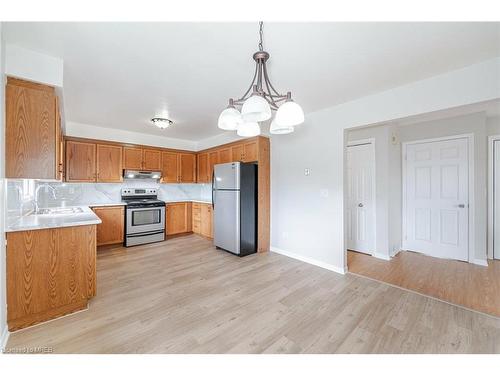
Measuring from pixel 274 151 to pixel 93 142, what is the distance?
3.44 m

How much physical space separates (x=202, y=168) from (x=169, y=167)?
0.77 metres

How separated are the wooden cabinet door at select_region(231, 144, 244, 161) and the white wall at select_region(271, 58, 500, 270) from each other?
0.61 m

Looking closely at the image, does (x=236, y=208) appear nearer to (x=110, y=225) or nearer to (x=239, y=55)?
(x=239, y=55)

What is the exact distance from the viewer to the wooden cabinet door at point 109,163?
4031mm

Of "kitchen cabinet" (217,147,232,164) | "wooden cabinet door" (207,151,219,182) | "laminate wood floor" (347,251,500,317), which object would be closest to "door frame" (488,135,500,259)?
"laminate wood floor" (347,251,500,317)

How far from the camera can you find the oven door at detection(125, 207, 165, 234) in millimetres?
4109

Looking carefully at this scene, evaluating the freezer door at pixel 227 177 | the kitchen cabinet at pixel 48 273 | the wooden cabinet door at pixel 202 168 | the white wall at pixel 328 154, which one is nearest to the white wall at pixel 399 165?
the white wall at pixel 328 154

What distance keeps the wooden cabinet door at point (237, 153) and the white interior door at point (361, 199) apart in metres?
1.93

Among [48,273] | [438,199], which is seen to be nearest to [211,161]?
[48,273]

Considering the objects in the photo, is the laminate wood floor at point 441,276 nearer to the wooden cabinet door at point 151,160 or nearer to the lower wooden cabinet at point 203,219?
the lower wooden cabinet at point 203,219

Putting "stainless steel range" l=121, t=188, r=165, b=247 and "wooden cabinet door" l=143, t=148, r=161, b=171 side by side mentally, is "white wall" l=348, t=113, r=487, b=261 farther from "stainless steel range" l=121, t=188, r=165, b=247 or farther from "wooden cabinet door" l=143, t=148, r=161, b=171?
"stainless steel range" l=121, t=188, r=165, b=247
